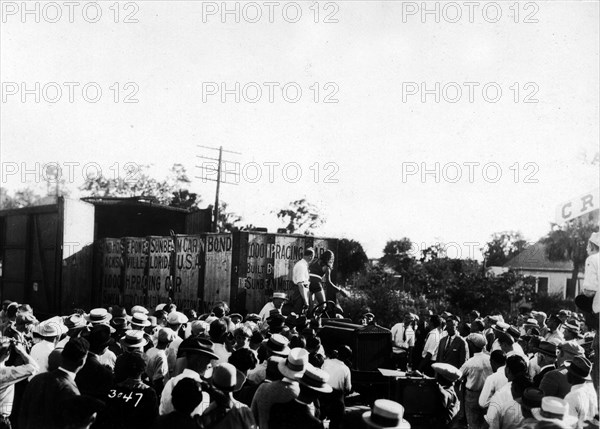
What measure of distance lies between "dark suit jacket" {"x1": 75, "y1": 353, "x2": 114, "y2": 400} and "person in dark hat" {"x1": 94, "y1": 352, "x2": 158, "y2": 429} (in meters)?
0.22

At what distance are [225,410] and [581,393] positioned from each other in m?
3.36

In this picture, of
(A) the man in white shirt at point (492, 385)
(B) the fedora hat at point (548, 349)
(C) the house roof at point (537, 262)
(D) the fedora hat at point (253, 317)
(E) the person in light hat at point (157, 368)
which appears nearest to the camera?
(E) the person in light hat at point (157, 368)

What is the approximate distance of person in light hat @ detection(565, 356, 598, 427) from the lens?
5.28m

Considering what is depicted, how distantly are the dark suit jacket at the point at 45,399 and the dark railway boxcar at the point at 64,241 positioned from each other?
50.5 feet

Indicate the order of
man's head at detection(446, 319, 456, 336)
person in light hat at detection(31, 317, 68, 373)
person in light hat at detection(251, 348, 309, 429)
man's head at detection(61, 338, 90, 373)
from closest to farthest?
man's head at detection(61, 338, 90, 373)
person in light hat at detection(251, 348, 309, 429)
person in light hat at detection(31, 317, 68, 373)
man's head at detection(446, 319, 456, 336)

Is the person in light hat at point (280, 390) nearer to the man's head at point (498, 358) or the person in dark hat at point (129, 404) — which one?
the person in dark hat at point (129, 404)

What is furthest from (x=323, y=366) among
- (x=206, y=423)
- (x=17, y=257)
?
(x=17, y=257)

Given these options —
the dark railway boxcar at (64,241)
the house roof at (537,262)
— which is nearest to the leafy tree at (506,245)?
the house roof at (537,262)

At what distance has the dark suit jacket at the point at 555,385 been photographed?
18.5ft

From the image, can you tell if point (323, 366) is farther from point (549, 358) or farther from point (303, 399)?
point (549, 358)

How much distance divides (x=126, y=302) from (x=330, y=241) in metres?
7.55

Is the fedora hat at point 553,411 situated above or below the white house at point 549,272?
above

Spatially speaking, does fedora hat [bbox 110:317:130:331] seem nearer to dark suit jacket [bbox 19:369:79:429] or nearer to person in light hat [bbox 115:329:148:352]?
person in light hat [bbox 115:329:148:352]

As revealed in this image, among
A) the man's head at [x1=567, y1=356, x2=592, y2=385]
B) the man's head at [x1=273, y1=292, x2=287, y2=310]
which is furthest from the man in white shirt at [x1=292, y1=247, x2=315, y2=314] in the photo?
the man's head at [x1=567, y1=356, x2=592, y2=385]
